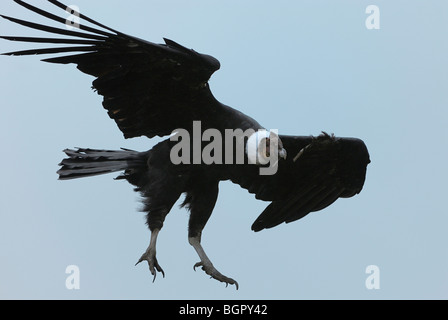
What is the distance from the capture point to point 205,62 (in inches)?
272

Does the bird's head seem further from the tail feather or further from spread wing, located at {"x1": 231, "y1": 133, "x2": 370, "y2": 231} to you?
the tail feather

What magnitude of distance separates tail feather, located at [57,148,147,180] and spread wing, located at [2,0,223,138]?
316mm

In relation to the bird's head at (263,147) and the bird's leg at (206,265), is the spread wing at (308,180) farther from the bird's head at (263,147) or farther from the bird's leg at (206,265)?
the bird's leg at (206,265)

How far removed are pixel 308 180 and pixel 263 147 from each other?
0.96 meters

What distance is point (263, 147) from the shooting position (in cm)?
737

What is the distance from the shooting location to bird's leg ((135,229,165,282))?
23.8 feet

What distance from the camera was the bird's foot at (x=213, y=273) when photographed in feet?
24.8

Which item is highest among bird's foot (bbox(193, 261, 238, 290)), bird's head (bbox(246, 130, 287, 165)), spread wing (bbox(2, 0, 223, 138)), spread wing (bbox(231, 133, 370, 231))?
spread wing (bbox(2, 0, 223, 138))

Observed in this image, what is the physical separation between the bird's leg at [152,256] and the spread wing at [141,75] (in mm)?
762

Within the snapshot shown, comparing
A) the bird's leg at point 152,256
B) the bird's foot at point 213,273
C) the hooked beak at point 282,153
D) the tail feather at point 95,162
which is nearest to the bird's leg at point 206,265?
the bird's foot at point 213,273

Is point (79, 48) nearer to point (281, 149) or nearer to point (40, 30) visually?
point (40, 30)

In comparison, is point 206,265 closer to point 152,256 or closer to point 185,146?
point 152,256

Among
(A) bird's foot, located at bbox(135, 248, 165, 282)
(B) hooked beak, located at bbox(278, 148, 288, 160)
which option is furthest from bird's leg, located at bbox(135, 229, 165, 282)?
(B) hooked beak, located at bbox(278, 148, 288, 160)

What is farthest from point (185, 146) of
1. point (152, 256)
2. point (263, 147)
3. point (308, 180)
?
point (308, 180)
